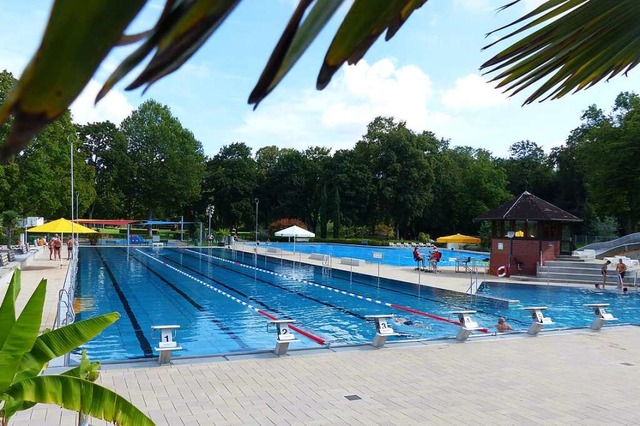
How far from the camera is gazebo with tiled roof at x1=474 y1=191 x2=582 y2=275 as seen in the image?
2388 cm

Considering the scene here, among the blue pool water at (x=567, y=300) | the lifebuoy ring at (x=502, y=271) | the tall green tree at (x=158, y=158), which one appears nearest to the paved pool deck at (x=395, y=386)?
the blue pool water at (x=567, y=300)

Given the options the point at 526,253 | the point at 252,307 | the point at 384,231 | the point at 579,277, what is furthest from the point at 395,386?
the point at 384,231

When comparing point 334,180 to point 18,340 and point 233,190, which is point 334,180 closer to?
point 233,190

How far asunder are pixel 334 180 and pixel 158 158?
18801 millimetres

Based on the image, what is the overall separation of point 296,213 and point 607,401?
52926 millimetres

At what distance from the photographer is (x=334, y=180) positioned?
55062 millimetres

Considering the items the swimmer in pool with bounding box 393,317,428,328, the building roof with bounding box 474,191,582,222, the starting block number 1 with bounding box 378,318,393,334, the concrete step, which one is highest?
the building roof with bounding box 474,191,582,222

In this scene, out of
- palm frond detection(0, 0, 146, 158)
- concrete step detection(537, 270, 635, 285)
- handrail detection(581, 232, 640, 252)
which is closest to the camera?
palm frond detection(0, 0, 146, 158)

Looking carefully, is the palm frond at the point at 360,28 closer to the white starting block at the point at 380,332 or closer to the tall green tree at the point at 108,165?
the white starting block at the point at 380,332

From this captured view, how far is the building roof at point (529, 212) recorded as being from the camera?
23.7 m

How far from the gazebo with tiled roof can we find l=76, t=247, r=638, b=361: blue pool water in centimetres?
443

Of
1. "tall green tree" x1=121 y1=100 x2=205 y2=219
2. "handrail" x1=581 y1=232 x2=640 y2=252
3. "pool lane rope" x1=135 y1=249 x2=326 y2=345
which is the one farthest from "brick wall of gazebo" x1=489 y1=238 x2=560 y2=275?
"tall green tree" x1=121 y1=100 x2=205 y2=219

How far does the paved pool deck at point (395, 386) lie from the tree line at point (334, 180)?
38.2 metres

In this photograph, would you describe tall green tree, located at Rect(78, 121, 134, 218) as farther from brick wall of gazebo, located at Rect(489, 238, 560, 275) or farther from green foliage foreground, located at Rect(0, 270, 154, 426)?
green foliage foreground, located at Rect(0, 270, 154, 426)
